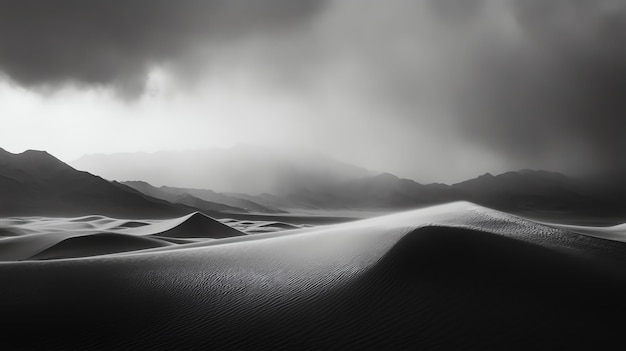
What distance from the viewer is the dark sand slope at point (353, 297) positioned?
158 inches

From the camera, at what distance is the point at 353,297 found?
4.89 metres

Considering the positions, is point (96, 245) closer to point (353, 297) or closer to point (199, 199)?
point (353, 297)

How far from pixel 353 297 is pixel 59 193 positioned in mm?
93008

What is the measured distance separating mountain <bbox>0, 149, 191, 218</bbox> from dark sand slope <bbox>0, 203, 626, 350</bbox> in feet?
257

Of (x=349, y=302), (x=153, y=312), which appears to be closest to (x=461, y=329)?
(x=349, y=302)

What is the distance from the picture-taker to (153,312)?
5066 mm

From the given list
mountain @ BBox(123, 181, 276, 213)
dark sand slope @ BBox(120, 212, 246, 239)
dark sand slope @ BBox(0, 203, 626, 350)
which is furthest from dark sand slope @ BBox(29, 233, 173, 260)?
mountain @ BBox(123, 181, 276, 213)

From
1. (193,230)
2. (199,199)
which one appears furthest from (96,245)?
(199,199)

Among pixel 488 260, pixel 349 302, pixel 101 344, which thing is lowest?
pixel 101 344

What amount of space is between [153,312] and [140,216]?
81.8 meters

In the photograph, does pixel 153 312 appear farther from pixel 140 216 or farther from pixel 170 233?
pixel 140 216

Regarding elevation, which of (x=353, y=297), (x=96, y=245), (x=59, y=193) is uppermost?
(x=59, y=193)

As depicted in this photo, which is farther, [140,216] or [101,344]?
[140,216]

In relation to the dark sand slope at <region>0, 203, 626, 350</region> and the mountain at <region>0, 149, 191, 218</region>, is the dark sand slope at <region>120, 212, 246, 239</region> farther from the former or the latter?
the mountain at <region>0, 149, 191, 218</region>
